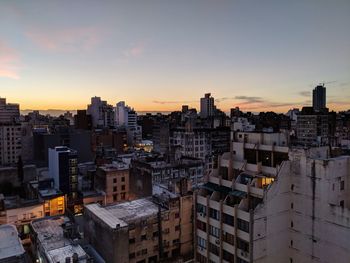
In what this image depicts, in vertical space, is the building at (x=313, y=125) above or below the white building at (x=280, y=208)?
above

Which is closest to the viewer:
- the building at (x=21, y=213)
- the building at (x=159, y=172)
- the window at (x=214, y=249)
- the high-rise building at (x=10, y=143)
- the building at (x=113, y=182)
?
the window at (x=214, y=249)

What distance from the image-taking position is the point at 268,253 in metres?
34.1

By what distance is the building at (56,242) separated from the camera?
3791 cm

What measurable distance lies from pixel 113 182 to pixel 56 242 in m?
35.8

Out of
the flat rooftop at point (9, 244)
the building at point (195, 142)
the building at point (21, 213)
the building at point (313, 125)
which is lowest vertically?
the building at point (21, 213)

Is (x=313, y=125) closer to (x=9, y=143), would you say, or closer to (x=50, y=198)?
(x=50, y=198)

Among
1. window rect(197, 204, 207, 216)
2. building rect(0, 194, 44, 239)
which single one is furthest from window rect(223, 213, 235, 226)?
building rect(0, 194, 44, 239)

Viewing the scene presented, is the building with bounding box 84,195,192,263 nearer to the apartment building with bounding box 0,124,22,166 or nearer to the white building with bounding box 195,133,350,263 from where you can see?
the white building with bounding box 195,133,350,263

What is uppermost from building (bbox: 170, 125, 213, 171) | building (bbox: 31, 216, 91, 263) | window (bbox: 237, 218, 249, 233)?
building (bbox: 170, 125, 213, 171)

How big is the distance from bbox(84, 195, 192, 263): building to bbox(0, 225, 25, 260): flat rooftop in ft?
33.6

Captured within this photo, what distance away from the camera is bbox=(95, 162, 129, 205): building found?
77.9 m

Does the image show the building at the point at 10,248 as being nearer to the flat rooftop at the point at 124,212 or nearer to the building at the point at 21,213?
the flat rooftop at the point at 124,212

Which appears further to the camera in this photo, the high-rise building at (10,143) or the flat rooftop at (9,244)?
the high-rise building at (10,143)

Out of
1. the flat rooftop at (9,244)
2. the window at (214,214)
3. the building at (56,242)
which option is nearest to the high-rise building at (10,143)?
the building at (56,242)
